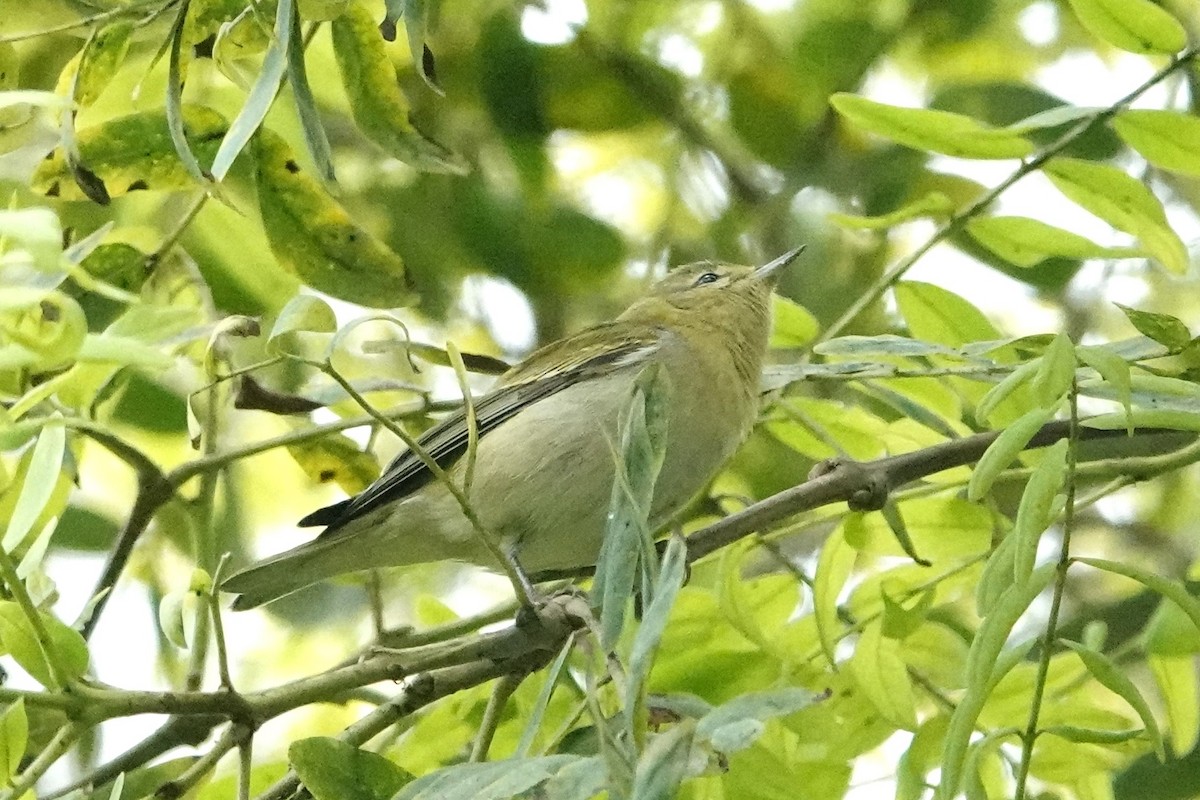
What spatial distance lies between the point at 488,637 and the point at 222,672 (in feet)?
1.40

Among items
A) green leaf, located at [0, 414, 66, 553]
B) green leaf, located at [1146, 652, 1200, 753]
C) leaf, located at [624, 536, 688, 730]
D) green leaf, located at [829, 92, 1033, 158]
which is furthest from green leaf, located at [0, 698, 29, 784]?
green leaf, located at [1146, 652, 1200, 753]

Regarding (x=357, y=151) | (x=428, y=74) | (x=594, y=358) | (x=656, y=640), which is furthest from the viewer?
(x=357, y=151)

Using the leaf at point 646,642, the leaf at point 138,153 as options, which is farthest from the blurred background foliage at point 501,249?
the leaf at point 646,642

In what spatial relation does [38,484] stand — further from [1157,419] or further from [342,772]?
[1157,419]

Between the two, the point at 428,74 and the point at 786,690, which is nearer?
the point at 786,690

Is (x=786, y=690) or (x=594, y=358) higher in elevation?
(x=594, y=358)

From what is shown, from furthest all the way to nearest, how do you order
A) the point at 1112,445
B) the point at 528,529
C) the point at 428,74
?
1. the point at 528,529
2. the point at 1112,445
3. the point at 428,74

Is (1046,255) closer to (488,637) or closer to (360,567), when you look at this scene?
(488,637)

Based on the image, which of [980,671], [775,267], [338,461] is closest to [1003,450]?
[980,671]

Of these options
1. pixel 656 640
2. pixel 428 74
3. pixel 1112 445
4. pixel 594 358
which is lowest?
pixel 656 640

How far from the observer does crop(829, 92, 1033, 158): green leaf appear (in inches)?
75.8

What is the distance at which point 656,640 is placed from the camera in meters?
1.16

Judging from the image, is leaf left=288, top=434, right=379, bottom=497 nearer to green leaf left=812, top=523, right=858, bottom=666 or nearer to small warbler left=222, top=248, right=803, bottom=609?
small warbler left=222, top=248, right=803, bottom=609

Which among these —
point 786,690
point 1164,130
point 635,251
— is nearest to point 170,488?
point 786,690
